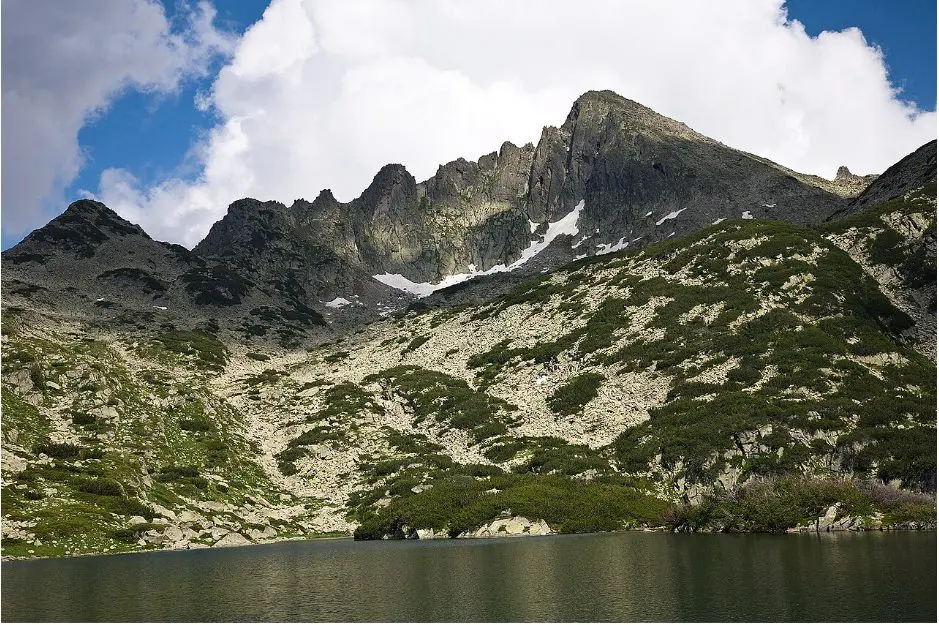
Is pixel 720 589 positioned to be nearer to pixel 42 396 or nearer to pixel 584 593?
pixel 584 593

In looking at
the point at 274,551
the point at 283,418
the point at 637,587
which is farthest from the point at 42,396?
the point at 637,587

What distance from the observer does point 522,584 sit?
97.9ft

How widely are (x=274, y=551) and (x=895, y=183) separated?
436 feet

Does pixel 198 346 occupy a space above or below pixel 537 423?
above

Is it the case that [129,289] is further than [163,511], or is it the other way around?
[129,289]

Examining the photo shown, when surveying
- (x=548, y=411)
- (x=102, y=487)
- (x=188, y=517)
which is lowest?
(x=188, y=517)

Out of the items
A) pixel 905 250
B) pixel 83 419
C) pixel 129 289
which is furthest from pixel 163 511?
pixel 129 289

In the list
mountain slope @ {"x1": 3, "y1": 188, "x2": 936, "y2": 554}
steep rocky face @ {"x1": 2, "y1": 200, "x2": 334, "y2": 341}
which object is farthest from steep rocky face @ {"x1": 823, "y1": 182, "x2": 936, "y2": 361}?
steep rocky face @ {"x1": 2, "y1": 200, "x2": 334, "y2": 341}

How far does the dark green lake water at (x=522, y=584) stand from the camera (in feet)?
77.8

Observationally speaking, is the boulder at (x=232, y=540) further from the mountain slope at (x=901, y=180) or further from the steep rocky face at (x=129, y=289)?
the mountain slope at (x=901, y=180)

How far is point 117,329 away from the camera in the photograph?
140 meters

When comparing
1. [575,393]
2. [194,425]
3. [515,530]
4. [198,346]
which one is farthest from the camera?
[198,346]

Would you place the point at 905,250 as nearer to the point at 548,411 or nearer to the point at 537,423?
the point at 548,411

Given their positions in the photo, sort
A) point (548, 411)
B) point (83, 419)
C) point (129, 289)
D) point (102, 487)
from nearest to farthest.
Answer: point (102, 487) < point (83, 419) < point (548, 411) < point (129, 289)
